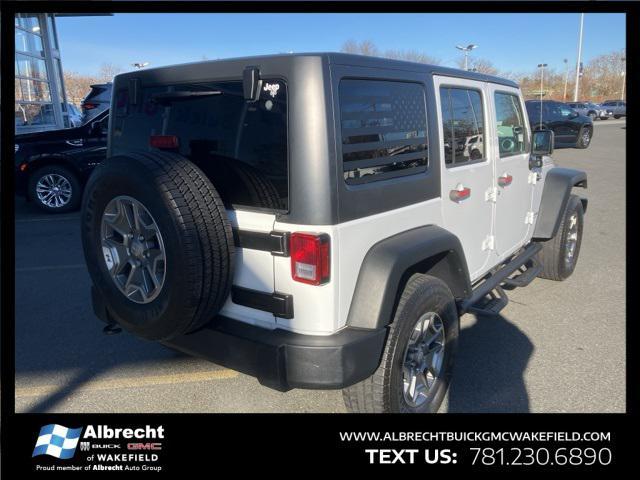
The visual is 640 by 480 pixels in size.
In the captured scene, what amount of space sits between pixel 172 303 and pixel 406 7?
262 cm

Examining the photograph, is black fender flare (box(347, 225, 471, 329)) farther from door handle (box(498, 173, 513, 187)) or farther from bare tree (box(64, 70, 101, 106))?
bare tree (box(64, 70, 101, 106))

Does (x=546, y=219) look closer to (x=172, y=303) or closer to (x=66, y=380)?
(x=172, y=303)

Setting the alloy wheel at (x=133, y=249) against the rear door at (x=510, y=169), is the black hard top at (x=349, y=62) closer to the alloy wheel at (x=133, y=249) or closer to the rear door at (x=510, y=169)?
the rear door at (x=510, y=169)

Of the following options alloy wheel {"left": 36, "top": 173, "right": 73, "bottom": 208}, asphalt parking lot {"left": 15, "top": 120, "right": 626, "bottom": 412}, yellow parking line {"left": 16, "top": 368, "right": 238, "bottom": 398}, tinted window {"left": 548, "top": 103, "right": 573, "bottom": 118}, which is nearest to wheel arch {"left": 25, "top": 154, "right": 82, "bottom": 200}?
alloy wheel {"left": 36, "top": 173, "right": 73, "bottom": 208}

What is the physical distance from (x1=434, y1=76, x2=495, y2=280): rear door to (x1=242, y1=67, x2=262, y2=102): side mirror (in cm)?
116

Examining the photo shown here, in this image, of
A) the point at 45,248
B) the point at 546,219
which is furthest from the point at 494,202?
the point at 45,248

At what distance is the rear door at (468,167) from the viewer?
2.88m

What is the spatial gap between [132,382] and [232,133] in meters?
1.86

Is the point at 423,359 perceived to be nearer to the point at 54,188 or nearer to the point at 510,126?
the point at 510,126

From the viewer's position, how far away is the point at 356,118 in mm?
2260

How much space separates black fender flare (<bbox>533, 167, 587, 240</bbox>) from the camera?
172 inches

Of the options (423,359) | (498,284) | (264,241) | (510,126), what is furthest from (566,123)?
(264,241)

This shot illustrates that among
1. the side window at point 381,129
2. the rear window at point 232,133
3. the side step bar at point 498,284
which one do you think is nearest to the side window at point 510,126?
the side step bar at point 498,284
